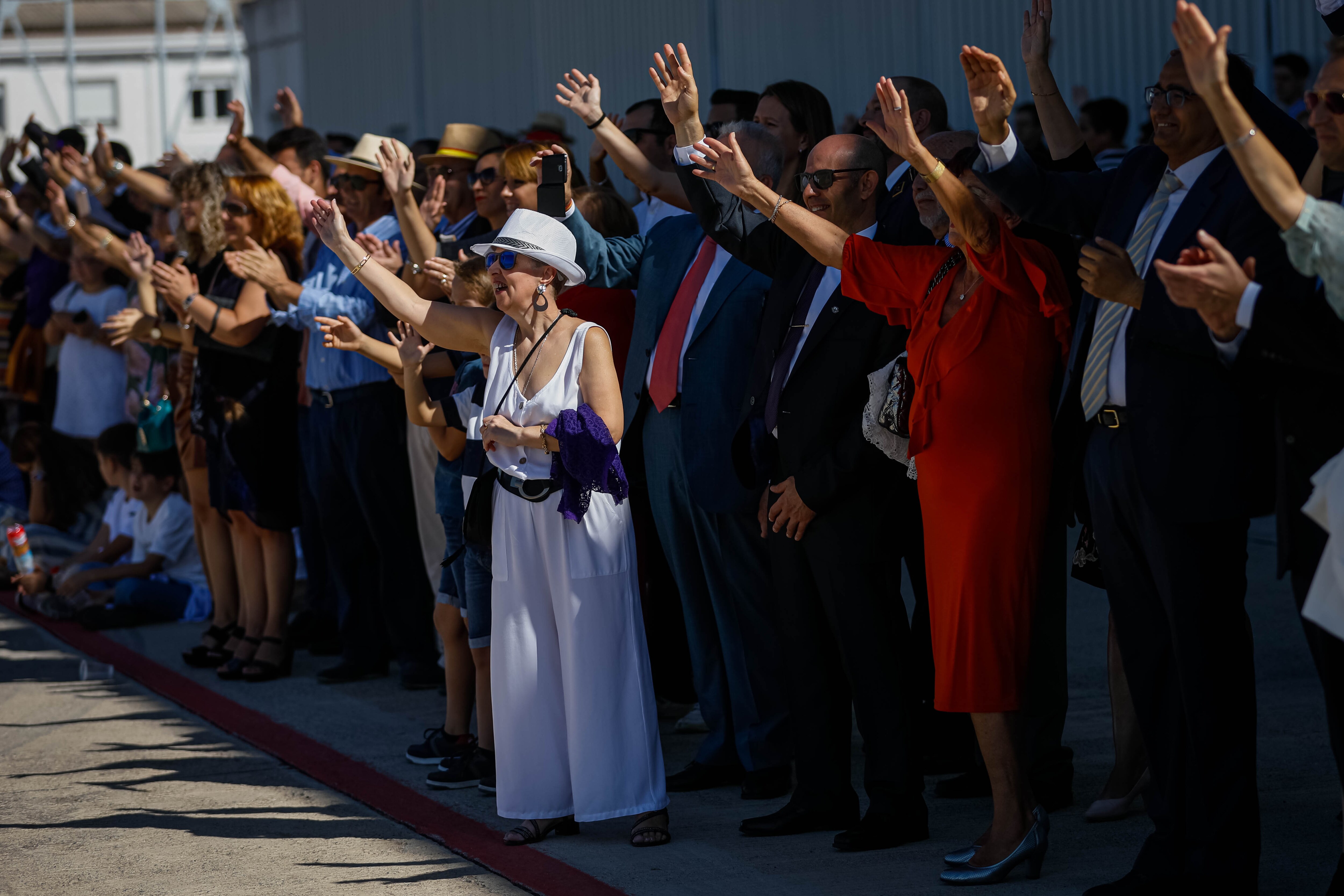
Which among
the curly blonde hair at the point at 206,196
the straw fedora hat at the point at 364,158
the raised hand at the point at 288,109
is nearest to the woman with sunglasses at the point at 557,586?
the straw fedora hat at the point at 364,158

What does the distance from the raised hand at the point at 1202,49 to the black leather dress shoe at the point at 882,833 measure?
7.64 feet

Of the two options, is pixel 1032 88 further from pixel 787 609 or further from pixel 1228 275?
pixel 787 609

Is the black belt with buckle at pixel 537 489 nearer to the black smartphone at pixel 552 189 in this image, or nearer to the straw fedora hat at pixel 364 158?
the black smartphone at pixel 552 189

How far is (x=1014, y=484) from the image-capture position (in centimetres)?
425

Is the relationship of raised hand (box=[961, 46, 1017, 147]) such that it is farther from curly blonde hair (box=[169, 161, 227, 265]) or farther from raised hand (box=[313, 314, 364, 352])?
curly blonde hair (box=[169, 161, 227, 265])

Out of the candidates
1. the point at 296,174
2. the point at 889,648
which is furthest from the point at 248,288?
the point at 889,648

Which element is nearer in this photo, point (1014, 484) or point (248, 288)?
point (1014, 484)

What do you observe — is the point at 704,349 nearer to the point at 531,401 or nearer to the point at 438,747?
the point at 531,401

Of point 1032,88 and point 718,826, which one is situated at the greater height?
point 1032,88

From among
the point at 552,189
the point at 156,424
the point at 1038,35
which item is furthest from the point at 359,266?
the point at 156,424

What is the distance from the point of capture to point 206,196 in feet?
24.5

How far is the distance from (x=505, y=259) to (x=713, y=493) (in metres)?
1.04

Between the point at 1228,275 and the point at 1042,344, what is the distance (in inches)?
37.4

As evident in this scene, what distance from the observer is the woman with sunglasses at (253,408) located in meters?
7.20
